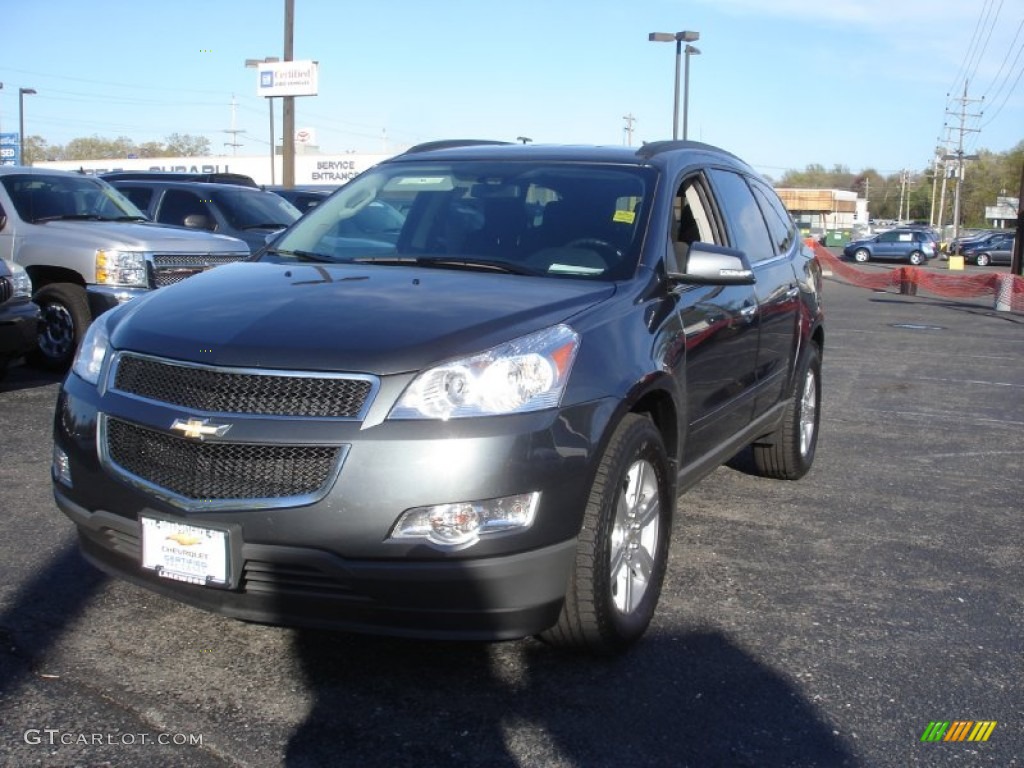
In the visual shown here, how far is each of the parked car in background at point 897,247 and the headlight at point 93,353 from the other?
175ft

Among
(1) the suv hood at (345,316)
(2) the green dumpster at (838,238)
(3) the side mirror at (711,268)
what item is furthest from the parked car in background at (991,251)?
(1) the suv hood at (345,316)

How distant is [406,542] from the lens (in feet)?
10.3

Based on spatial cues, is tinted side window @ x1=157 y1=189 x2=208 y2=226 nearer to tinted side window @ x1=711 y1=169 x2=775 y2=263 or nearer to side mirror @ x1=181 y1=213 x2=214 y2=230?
side mirror @ x1=181 y1=213 x2=214 y2=230

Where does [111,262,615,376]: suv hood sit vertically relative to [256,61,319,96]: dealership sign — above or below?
below

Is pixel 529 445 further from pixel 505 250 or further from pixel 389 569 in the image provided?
pixel 505 250

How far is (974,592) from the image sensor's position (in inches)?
184

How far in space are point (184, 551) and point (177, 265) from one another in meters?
7.19

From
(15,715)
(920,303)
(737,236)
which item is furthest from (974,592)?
(920,303)

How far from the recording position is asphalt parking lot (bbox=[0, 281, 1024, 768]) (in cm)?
315

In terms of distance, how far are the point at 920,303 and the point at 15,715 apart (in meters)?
24.0

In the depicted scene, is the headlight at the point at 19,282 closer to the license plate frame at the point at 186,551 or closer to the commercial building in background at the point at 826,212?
the license plate frame at the point at 186,551

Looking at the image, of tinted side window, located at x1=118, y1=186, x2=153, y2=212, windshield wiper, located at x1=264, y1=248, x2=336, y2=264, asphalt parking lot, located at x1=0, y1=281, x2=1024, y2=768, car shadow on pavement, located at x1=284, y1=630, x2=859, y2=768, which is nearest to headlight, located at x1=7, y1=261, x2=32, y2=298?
asphalt parking lot, located at x1=0, y1=281, x2=1024, y2=768

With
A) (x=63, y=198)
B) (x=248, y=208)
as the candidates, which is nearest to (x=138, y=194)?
(x=248, y=208)

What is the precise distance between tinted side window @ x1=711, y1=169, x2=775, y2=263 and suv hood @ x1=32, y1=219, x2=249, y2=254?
5.79 meters
